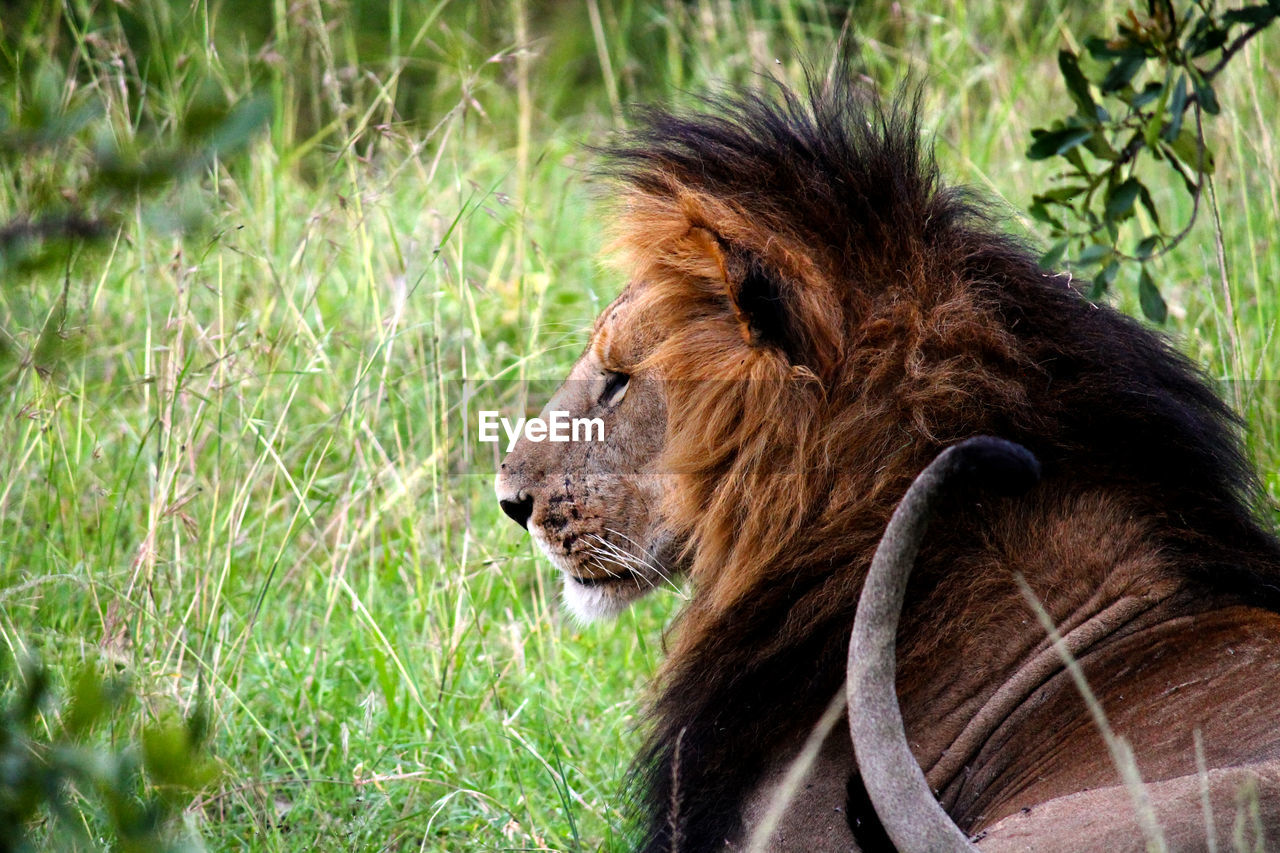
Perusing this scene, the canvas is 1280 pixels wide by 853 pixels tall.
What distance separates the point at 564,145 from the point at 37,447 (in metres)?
3.95

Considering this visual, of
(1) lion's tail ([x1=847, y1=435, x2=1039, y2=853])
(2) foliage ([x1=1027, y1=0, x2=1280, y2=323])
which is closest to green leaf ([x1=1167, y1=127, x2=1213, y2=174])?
(2) foliage ([x1=1027, y1=0, x2=1280, y2=323])

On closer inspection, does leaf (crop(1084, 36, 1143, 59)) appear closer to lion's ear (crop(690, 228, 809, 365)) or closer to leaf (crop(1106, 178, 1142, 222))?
leaf (crop(1106, 178, 1142, 222))

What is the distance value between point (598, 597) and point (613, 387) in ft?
1.60

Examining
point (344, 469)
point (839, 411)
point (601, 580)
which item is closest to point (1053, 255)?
point (839, 411)

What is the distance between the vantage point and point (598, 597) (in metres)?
3.03

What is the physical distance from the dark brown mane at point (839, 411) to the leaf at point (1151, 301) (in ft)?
0.32

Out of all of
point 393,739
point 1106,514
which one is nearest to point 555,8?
point 393,739

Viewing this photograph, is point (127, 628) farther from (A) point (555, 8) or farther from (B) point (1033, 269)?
(A) point (555, 8)

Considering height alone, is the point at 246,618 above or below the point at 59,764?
below

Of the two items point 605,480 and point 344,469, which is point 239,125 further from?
point 344,469

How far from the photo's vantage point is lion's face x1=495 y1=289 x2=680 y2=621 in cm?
286

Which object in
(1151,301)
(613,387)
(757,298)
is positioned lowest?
(613,387)

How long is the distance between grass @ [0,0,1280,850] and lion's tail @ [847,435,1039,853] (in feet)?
3.93

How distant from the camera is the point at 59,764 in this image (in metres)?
1.40
